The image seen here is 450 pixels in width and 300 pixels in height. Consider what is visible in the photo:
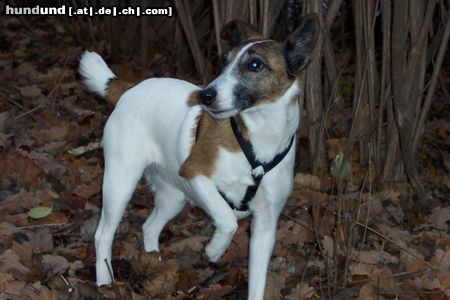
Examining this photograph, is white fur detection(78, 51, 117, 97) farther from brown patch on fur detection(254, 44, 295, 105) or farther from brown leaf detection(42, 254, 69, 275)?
brown patch on fur detection(254, 44, 295, 105)

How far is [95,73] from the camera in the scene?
4496 millimetres

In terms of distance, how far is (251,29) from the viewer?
4.10 metres

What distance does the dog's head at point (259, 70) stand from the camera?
11.7 feet

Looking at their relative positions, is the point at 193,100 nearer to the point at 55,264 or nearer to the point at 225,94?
the point at 225,94

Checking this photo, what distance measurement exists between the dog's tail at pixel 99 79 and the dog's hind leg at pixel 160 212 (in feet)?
1.82

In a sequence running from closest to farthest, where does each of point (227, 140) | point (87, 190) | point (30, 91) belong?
point (227, 140), point (87, 190), point (30, 91)

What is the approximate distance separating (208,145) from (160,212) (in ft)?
3.19

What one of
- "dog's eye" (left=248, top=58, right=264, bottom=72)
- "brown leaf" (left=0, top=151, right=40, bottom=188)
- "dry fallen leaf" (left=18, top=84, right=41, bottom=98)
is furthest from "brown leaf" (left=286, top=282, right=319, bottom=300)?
"dry fallen leaf" (left=18, top=84, right=41, bottom=98)

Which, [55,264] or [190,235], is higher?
[55,264]

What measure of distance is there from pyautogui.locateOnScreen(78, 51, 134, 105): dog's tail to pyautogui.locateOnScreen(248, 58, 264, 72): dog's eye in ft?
3.55

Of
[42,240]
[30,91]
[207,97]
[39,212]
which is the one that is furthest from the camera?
[30,91]

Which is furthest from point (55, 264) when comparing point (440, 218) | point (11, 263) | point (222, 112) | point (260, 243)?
point (440, 218)

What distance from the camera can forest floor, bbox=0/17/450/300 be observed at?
4.18m

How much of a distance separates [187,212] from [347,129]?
1.74m
